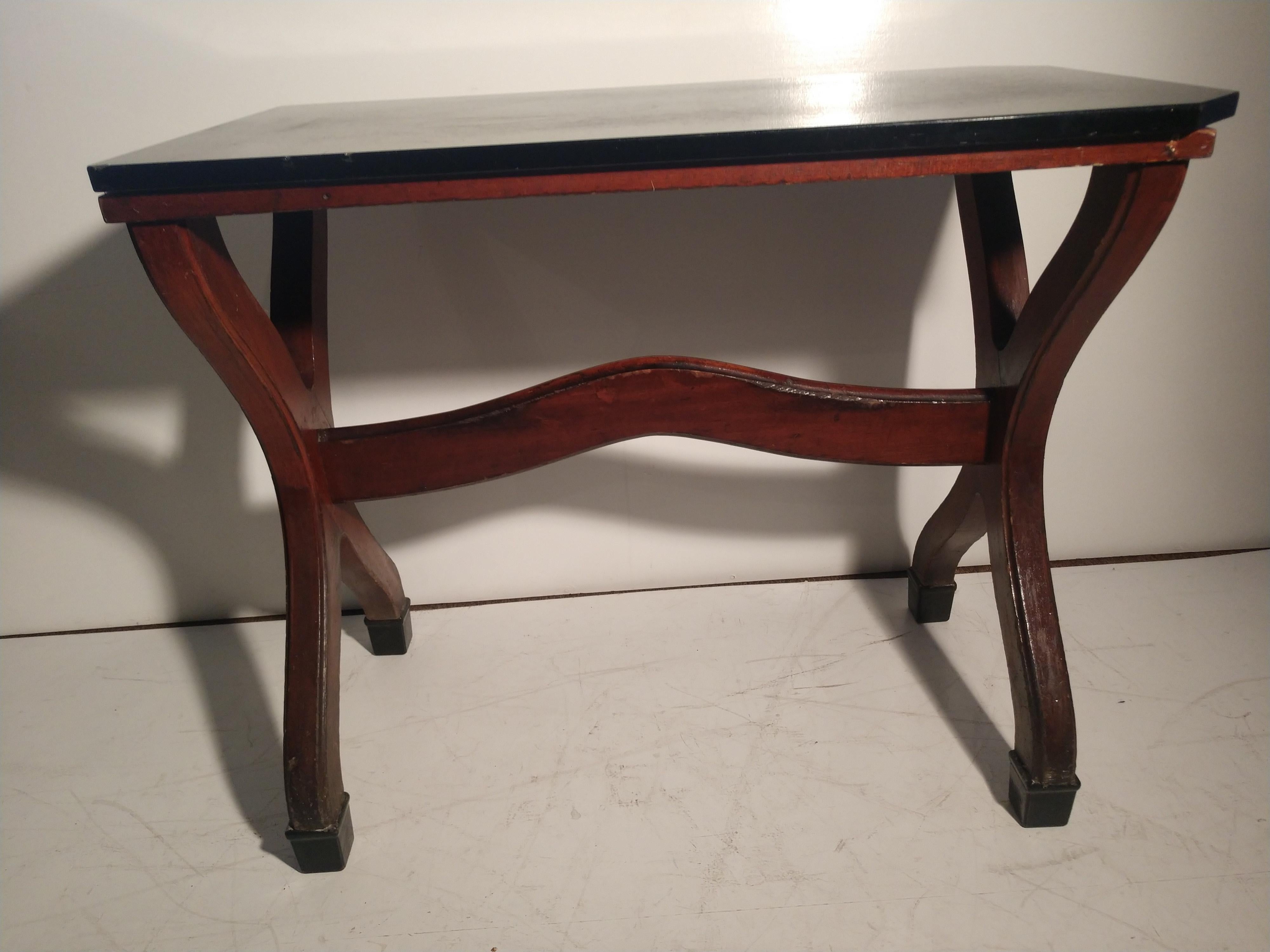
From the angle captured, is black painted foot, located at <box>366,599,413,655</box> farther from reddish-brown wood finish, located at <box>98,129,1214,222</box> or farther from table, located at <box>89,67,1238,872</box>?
reddish-brown wood finish, located at <box>98,129,1214,222</box>

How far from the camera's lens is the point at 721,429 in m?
1.32

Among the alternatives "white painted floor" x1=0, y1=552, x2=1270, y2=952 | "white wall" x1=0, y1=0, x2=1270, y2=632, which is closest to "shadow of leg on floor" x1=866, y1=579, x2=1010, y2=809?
"white painted floor" x1=0, y1=552, x2=1270, y2=952

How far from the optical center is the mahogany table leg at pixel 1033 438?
1.15 meters

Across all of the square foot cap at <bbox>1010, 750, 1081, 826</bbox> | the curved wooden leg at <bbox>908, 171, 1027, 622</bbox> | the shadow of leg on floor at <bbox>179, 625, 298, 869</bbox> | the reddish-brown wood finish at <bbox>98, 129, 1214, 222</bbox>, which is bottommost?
the shadow of leg on floor at <bbox>179, 625, 298, 869</bbox>

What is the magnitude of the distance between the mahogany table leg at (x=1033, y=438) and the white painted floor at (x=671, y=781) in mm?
107

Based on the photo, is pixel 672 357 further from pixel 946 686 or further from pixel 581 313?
pixel 946 686

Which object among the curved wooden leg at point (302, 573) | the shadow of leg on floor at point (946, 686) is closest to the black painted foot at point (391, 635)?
the curved wooden leg at point (302, 573)

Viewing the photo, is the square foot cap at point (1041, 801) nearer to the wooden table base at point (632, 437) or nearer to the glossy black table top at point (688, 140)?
the wooden table base at point (632, 437)

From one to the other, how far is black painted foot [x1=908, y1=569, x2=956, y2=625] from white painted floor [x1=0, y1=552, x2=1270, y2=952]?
0.03 metres

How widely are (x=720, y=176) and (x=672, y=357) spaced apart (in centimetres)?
36

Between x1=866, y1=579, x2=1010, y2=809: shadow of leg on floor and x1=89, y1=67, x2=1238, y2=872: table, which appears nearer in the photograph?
x1=89, y1=67, x2=1238, y2=872: table

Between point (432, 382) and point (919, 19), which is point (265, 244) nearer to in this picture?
point (432, 382)

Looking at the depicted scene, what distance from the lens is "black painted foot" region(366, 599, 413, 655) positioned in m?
1.80

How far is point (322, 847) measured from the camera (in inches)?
52.0
